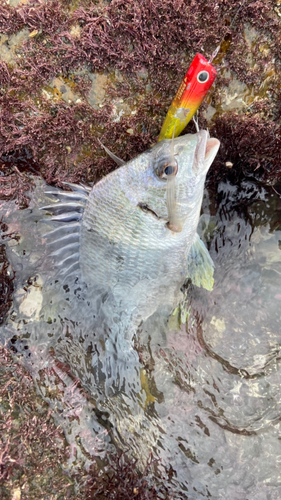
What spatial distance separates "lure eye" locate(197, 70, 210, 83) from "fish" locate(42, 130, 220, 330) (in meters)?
0.40

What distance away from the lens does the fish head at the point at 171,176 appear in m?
2.06

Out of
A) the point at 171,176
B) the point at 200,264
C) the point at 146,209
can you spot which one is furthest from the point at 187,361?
the point at 171,176

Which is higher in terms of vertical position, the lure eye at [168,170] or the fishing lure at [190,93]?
the fishing lure at [190,93]

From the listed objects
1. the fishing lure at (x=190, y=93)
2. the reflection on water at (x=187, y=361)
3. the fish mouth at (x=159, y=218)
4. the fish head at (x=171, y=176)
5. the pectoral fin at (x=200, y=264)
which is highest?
the fishing lure at (x=190, y=93)

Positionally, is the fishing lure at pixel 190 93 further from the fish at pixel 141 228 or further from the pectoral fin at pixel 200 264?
the pectoral fin at pixel 200 264

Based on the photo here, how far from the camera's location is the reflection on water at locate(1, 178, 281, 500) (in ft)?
8.57

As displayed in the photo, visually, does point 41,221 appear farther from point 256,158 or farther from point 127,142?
point 256,158

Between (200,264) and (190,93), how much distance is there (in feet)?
4.52

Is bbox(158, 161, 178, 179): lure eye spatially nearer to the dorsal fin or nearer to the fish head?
the fish head

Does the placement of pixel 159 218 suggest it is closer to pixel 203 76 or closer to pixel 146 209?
pixel 146 209

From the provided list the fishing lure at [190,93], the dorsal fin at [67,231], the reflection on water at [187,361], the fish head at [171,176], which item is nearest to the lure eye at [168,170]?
the fish head at [171,176]

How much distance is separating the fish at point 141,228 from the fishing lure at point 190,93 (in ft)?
0.92

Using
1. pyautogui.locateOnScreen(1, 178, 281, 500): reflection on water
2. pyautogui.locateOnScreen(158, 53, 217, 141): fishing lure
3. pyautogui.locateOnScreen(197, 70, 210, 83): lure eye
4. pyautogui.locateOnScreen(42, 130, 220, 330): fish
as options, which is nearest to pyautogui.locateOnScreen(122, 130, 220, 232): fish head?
pyautogui.locateOnScreen(42, 130, 220, 330): fish

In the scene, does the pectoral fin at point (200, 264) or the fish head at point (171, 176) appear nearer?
the fish head at point (171, 176)
